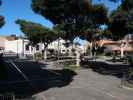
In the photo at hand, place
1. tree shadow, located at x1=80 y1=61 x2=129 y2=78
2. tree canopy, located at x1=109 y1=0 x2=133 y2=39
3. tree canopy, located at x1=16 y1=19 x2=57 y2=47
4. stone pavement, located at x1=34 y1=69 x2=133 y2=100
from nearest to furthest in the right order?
stone pavement, located at x1=34 y1=69 x2=133 y2=100 → tree shadow, located at x1=80 y1=61 x2=129 y2=78 → tree canopy, located at x1=109 y1=0 x2=133 y2=39 → tree canopy, located at x1=16 y1=19 x2=57 y2=47

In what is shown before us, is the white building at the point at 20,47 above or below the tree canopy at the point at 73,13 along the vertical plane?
below

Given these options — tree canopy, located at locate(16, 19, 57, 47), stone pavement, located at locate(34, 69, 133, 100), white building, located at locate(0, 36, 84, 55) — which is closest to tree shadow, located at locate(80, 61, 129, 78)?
stone pavement, located at locate(34, 69, 133, 100)

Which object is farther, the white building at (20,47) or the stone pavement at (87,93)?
the white building at (20,47)

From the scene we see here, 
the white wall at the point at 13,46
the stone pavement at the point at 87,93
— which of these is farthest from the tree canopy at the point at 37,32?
the stone pavement at the point at 87,93

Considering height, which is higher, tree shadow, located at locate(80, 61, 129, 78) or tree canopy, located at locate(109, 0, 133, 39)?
tree canopy, located at locate(109, 0, 133, 39)

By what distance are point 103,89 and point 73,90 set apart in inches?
73.4

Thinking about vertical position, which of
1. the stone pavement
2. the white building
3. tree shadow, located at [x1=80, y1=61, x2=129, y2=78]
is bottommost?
the stone pavement

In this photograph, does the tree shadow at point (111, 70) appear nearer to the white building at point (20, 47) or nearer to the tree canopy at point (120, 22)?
the tree canopy at point (120, 22)

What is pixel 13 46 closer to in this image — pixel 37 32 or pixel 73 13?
pixel 37 32

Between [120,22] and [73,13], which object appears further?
[120,22]

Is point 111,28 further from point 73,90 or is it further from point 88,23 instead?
point 73,90

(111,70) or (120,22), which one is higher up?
(120,22)

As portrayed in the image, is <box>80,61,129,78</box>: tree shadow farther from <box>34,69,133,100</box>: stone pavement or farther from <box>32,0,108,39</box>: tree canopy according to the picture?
<box>34,69,133,100</box>: stone pavement

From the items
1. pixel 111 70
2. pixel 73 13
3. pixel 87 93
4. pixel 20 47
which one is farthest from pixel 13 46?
pixel 87 93
